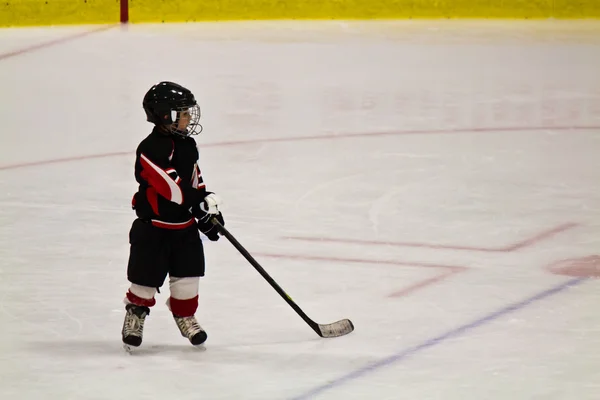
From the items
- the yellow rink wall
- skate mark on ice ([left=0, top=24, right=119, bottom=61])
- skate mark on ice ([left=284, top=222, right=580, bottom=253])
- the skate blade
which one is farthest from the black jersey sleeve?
the yellow rink wall

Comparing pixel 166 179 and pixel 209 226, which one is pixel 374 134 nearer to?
pixel 209 226

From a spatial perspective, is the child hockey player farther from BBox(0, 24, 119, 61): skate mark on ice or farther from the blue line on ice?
BBox(0, 24, 119, 61): skate mark on ice

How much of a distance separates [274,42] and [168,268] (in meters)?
6.50

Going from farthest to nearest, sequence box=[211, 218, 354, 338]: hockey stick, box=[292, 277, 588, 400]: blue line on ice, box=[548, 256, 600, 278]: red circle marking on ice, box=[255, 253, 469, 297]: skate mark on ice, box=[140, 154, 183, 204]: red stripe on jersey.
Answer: box=[548, 256, 600, 278]: red circle marking on ice < box=[255, 253, 469, 297]: skate mark on ice < box=[211, 218, 354, 338]: hockey stick < box=[140, 154, 183, 204]: red stripe on jersey < box=[292, 277, 588, 400]: blue line on ice

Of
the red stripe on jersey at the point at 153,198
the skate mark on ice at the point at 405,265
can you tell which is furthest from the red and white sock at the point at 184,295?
the skate mark on ice at the point at 405,265

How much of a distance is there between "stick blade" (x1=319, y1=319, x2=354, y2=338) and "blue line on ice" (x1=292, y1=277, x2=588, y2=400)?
0.21 meters

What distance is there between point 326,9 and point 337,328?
24.3 feet

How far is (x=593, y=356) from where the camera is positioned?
3.35m

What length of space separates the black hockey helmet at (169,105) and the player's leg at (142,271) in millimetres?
267

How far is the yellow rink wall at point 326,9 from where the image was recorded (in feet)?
33.8

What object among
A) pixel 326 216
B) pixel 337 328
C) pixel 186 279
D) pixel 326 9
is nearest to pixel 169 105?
pixel 186 279

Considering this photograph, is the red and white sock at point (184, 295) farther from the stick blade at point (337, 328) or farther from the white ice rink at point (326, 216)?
the stick blade at point (337, 328)

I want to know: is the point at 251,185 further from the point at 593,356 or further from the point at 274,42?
the point at 274,42

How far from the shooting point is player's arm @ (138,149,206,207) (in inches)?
127
